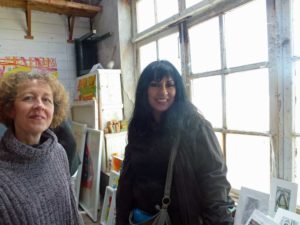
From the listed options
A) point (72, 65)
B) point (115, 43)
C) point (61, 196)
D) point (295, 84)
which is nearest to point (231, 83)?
point (295, 84)

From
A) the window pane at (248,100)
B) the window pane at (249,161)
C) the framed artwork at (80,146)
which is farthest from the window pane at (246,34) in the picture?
the framed artwork at (80,146)

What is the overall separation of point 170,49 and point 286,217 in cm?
171

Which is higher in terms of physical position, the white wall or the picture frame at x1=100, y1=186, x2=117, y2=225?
the white wall

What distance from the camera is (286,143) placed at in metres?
1.40

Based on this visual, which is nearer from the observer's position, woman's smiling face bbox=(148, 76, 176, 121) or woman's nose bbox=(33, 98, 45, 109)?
woman's nose bbox=(33, 98, 45, 109)

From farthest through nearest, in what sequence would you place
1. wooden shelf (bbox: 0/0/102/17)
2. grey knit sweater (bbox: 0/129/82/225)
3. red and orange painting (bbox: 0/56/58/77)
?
red and orange painting (bbox: 0/56/58/77) → wooden shelf (bbox: 0/0/102/17) → grey knit sweater (bbox: 0/129/82/225)

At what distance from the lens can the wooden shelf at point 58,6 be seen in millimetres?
2834

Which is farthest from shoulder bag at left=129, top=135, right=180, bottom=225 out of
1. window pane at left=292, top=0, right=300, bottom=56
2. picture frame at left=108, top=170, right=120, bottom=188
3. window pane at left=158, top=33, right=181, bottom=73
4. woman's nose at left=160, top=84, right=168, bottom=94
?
picture frame at left=108, top=170, right=120, bottom=188

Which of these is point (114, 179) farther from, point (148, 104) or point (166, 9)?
point (166, 9)

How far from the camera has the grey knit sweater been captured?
0.79 meters

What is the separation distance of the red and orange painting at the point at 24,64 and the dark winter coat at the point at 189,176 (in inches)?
90.3

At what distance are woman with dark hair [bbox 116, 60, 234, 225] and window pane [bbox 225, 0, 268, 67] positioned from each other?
730 mm

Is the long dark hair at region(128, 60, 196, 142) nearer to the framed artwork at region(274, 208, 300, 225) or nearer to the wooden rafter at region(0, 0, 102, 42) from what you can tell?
the framed artwork at region(274, 208, 300, 225)

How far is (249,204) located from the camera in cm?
120
